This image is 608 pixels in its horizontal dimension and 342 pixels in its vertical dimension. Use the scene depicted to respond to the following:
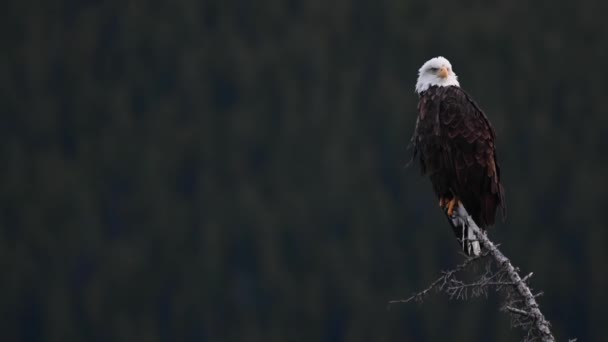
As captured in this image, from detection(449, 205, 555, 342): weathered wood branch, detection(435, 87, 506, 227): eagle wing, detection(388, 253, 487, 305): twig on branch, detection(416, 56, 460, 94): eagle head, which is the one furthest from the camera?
detection(416, 56, 460, 94): eagle head

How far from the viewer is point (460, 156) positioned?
7.14 meters

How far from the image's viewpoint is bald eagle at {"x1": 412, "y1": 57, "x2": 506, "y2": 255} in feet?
23.4

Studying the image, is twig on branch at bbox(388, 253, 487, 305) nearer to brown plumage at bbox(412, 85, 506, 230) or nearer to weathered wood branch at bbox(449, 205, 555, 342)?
weathered wood branch at bbox(449, 205, 555, 342)

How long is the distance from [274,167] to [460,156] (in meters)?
53.4

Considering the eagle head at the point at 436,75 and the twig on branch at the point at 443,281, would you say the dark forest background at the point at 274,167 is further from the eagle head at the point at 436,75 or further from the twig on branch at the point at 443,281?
the twig on branch at the point at 443,281

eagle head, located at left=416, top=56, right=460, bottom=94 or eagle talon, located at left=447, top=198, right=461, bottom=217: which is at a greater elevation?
eagle head, located at left=416, top=56, right=460, bottom=94

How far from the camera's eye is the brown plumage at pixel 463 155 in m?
7.12

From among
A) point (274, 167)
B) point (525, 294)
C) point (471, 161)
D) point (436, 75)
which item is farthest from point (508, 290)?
point (274, 167)

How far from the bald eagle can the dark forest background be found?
36885 mm

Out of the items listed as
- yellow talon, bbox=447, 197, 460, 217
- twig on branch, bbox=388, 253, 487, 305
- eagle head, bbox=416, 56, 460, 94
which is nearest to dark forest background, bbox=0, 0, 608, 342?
eagle head, bbox=416, 56, 460, 94

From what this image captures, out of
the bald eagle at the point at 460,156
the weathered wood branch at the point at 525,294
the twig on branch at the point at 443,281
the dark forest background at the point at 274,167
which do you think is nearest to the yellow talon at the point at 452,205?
the bald eagle at the point at 460,156

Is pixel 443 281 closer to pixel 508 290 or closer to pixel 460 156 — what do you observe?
pixel 508 290

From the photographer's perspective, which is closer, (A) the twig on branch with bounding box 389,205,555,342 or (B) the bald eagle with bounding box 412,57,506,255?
(A) the twig on branch with bounding box 389,205,555,342

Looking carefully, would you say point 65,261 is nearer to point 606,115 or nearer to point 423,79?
point 606,115
